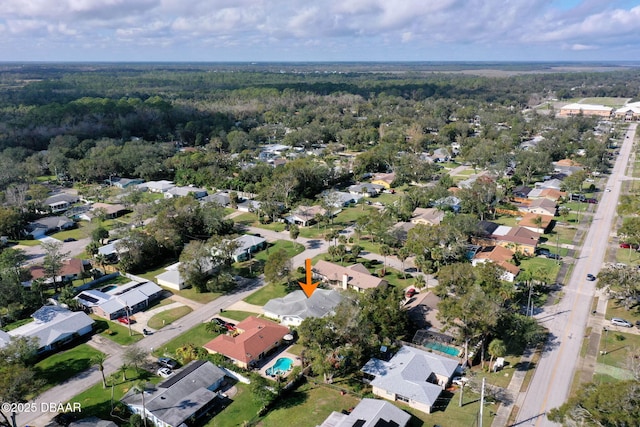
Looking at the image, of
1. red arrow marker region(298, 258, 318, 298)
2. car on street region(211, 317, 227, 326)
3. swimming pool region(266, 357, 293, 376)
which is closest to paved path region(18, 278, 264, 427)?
car on street region(211, 317, 227, 326)

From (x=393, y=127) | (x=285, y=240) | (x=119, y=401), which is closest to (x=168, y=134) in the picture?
(x=393, y=127)

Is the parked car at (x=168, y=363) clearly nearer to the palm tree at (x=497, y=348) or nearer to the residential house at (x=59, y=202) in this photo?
the palm tree at (x=497, y=348)

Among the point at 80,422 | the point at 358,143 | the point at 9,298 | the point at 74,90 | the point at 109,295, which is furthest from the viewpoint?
the point at 74,90

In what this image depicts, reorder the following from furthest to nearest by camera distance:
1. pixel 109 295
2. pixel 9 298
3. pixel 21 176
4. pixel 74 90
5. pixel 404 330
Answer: pixel 74 90 < pixel 21 176 < pixel 109 295 < pixel 9 298 < pixel 404 330

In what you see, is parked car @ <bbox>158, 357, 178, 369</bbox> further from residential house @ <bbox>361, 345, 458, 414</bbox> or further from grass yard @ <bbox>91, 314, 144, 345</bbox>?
residential house @ <bbox>361, 345, 458, 414</bbox>

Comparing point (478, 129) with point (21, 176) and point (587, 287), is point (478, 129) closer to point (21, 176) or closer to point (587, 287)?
point (587, 287)

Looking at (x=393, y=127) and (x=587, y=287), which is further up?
(x=393, y=127)

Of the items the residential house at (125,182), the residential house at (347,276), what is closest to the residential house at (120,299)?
the residential house at (347,276)
